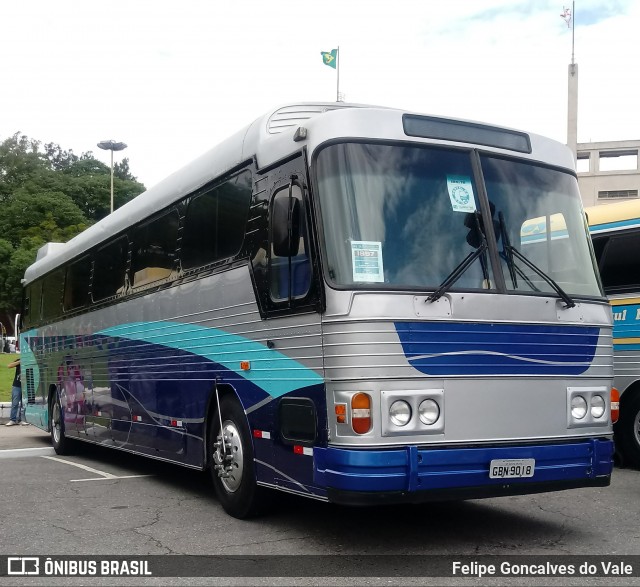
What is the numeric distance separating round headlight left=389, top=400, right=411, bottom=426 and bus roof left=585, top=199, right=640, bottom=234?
20.8ft

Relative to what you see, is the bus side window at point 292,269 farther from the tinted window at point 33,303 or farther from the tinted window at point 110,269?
the tinted window at point 33,303

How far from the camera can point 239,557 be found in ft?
21.8

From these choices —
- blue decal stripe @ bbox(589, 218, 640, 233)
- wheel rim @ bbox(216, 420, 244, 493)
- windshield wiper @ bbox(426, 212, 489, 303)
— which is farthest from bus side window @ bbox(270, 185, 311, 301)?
blue decal stripe @ bbox(589, 218, 640, 233)

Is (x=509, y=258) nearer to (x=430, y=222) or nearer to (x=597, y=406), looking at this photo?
(x=430, y=222)

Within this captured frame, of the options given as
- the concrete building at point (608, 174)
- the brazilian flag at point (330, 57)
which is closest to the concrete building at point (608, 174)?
the concrete building at point (608, 174)

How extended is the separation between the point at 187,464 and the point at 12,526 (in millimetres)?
1934

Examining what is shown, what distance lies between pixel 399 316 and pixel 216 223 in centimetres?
296

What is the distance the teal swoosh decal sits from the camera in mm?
7039

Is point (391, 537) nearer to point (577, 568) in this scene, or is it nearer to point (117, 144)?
point (577, 568)

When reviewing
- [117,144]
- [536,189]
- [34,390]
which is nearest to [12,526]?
[536,189]

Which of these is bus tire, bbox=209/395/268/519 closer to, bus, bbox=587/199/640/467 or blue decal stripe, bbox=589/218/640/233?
bus, bbox=587/199/640/467

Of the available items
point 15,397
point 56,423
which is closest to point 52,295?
point 56,423

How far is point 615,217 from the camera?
38.7ft

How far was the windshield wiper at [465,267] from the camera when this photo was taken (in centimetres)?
654
